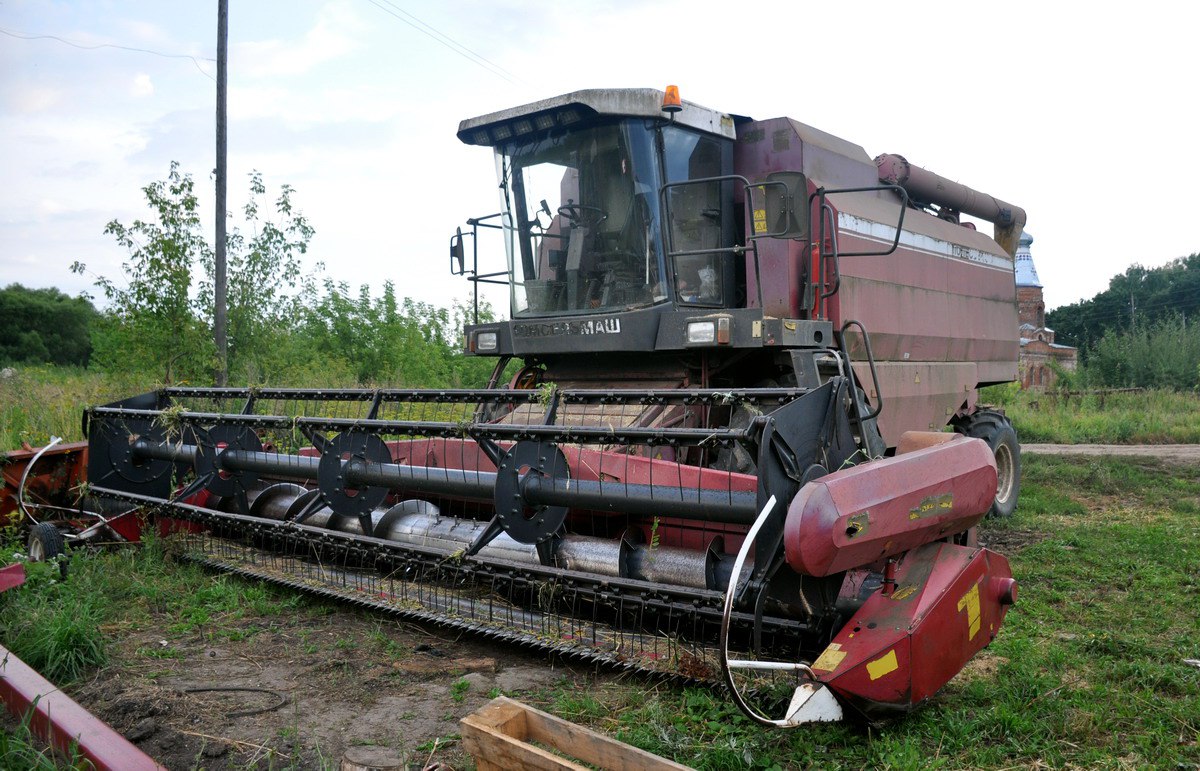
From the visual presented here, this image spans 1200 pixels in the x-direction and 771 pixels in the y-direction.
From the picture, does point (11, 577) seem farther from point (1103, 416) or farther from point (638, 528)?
point (1103, 416)

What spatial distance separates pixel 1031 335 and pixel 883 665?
3839 centimetres

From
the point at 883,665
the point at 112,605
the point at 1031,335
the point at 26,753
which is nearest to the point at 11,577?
the point at 112,605

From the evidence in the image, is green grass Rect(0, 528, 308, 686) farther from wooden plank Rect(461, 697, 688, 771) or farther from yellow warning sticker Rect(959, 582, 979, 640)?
yellow warning sticker Rect(959, 582, 979, 640)

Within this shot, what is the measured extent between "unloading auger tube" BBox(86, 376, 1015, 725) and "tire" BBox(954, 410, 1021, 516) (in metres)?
3.71

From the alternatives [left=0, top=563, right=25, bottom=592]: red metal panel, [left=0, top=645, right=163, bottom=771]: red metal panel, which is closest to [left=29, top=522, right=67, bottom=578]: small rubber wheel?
[left=0, top=563, right=25, bottom=592]: red metal panel

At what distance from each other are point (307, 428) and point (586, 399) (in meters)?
1.65

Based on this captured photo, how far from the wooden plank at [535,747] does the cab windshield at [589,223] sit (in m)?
→ 3.13

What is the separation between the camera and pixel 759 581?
2990 mm

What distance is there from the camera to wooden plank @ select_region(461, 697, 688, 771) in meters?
2.05

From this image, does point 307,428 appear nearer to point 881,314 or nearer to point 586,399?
Answer: point 586,399

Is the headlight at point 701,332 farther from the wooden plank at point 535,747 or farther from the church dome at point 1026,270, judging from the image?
the church dome at point 1026,270

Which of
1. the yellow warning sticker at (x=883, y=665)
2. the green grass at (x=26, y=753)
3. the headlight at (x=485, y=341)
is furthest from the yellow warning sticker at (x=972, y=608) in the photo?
the headlight at (x=485, y=341)

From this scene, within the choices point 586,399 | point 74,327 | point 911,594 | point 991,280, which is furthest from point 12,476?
point 74,327

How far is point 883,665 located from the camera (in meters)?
2.75
